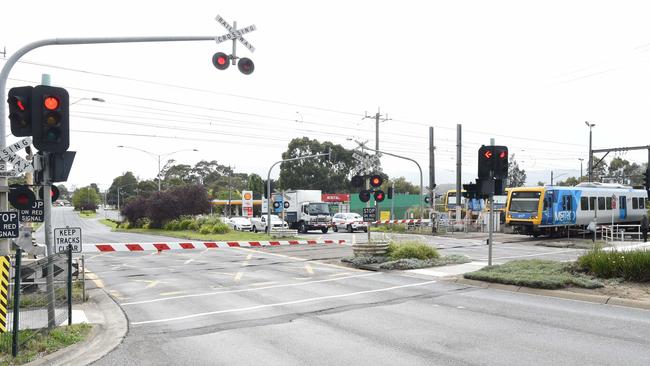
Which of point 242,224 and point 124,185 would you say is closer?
point 242,224

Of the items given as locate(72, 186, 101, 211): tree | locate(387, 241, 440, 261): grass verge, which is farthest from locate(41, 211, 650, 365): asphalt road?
locate(72, 186, 101, 211): tree

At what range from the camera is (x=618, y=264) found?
1266 centimetres

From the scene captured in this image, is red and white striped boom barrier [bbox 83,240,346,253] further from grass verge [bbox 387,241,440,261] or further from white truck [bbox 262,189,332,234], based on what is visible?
white truck [bbox 262,189,332,234]

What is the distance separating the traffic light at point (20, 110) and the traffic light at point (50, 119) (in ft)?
0.34

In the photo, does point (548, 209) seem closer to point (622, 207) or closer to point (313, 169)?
point (622, 207)

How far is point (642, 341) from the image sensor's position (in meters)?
7.79

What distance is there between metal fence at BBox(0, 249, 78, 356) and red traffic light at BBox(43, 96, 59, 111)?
2.42 meters

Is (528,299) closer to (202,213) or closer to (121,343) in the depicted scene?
(121,343)

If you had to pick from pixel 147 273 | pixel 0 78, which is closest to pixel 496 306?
pixel 0 78

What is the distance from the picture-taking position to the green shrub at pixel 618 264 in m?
12.1

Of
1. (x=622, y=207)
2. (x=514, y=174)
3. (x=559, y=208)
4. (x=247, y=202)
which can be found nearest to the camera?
(x=559, y=208)

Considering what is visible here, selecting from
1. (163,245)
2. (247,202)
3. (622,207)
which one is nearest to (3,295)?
(163,245)

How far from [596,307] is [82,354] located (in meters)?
9.22

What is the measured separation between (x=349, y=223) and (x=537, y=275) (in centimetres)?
3277
